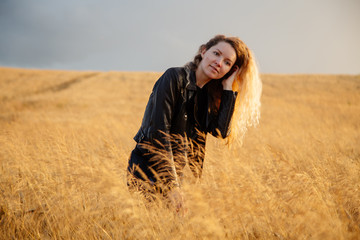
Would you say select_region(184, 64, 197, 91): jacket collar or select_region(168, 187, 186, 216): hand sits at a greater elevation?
select_region(184, 64, 197, 91): jacket collar

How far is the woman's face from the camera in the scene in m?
1.87

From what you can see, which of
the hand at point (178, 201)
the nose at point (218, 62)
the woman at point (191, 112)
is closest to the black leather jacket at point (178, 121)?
the woman at point (191, 112)

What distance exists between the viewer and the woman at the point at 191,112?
64.7 inches

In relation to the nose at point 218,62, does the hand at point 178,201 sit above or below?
below

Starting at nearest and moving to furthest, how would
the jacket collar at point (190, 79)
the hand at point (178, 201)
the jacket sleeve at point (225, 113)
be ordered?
the hand at point (178, 201), the jacket collar at point (190, 79), the jacket sleeve at point (225, 113)

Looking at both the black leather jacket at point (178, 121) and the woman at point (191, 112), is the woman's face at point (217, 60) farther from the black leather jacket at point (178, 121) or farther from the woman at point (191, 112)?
the black leather jacket at point (178, 121)

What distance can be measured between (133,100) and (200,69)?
16.7 meters

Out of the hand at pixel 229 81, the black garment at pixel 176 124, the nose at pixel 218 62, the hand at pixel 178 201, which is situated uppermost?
the nose at pixel 218 62

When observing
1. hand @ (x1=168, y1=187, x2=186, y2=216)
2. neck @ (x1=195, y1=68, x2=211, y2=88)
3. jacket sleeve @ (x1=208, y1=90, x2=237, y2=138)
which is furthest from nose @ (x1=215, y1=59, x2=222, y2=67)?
hand @ (x1=168, y1=187, x2=186, y2=216)

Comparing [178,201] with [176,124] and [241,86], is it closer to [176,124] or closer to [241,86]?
[176,124]

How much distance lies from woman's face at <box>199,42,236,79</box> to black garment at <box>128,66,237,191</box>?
0.46ft

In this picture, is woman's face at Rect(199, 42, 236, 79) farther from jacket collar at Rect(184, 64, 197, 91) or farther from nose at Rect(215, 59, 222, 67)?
jacket collar at Rect(184, 64, 197, 91)

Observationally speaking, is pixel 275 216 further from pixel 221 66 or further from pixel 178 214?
pixel 221 66

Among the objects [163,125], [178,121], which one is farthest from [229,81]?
[163,125]
